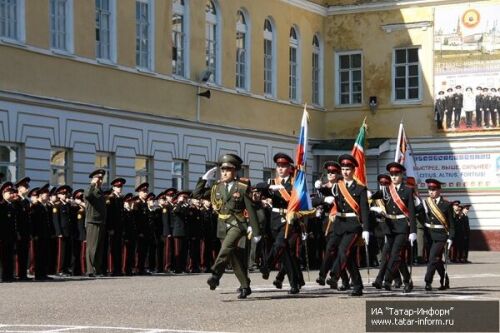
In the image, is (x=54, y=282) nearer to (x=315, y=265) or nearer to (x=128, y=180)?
(x=315, y=265)

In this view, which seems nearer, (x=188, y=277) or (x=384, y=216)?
(x=384, y=216)

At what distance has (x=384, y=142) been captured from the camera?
47.9 m

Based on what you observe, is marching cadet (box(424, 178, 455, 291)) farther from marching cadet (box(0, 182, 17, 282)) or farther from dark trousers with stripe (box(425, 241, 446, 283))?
marching cadet (box(0, 182, 17, 282))

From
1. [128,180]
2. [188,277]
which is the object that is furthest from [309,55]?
[188,277]

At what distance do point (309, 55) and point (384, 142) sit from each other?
394 cm

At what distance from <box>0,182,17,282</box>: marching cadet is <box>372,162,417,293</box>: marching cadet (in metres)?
6.42

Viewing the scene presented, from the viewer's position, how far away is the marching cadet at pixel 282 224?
19609 mm

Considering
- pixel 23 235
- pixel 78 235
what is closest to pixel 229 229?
pixel 23 235

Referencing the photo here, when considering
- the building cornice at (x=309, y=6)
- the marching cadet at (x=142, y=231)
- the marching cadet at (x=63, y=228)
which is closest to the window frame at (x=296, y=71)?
the building cornice at (x=309, y=6)

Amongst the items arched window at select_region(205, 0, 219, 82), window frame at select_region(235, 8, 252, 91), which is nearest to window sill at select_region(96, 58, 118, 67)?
arched window at select_region(205, 0, 219, 82)

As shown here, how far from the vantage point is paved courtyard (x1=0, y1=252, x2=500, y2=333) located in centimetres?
1441

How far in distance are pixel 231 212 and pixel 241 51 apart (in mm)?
24976

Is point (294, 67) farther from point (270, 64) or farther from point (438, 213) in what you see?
point (438, 213)

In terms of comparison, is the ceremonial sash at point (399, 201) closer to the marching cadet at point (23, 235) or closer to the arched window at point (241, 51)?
the marching cadet at point (23, 235)
